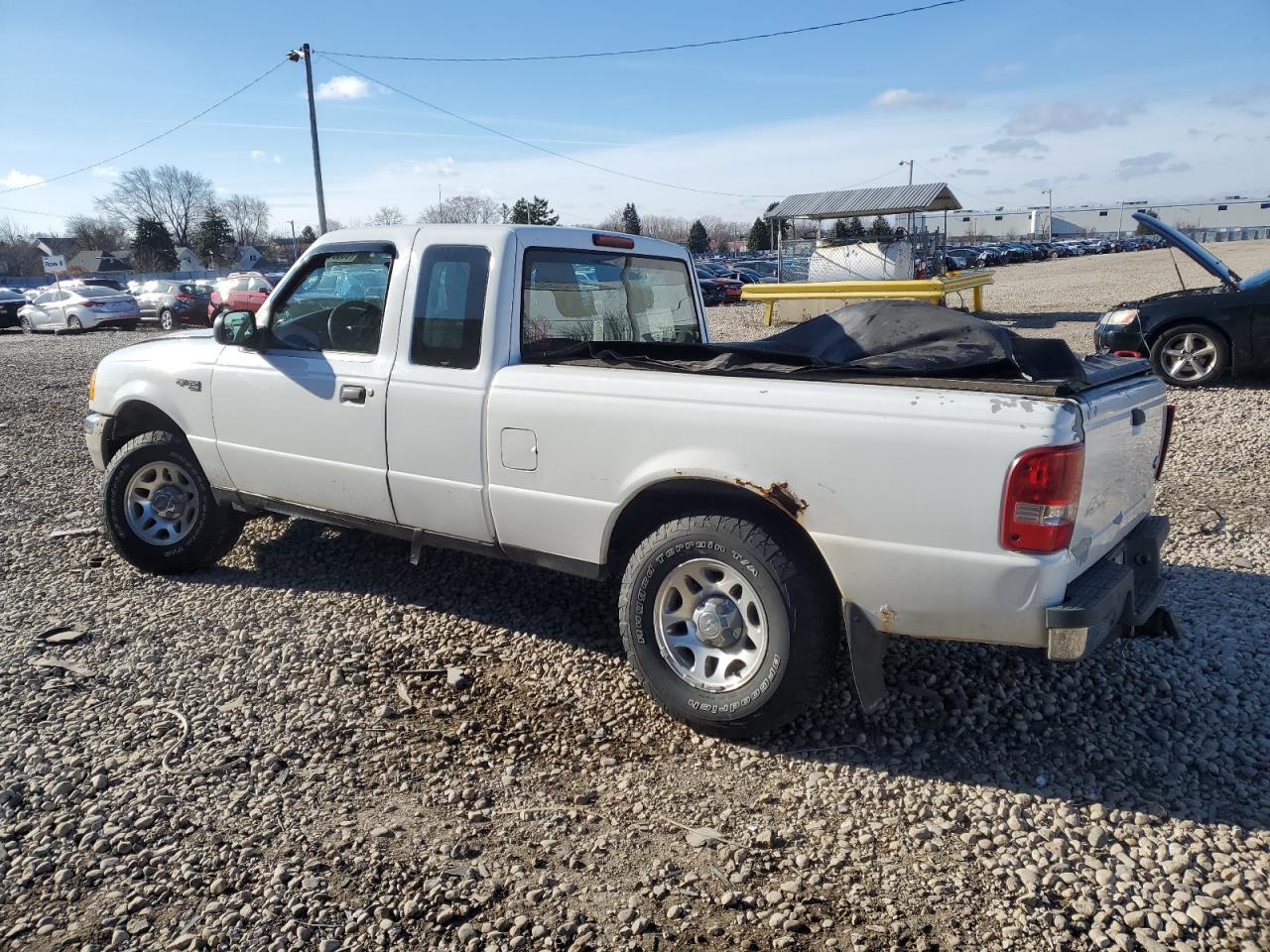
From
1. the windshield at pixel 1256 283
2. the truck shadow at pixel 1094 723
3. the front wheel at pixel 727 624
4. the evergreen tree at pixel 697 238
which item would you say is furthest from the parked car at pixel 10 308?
the evergreen tree at pixel 697 238

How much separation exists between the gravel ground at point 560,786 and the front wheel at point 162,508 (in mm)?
237

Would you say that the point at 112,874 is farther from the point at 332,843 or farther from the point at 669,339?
the point at 669,339

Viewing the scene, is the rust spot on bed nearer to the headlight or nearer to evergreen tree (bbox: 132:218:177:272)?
Result: the headlight

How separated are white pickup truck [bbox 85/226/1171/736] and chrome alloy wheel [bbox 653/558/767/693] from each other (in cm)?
1

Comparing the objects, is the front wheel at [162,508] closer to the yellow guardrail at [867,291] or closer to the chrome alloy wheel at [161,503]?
the chrome alloy wheel at [161,503]

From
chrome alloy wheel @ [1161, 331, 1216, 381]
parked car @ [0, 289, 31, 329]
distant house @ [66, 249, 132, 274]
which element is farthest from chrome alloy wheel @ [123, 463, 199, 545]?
distant house @ [66, 249, 132, 274]

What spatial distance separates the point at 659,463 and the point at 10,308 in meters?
32.1

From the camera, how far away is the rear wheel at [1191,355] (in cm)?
988

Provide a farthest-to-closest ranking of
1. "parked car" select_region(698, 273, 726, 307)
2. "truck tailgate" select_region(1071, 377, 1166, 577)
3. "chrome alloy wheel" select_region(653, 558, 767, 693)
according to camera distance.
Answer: "parked car" select_region(698, 273, 726, 307), "chrome alloy wheel" select_region(653, 558, 767, 693), "truck tailgate" select_region(1071, 377, 1166, 577)

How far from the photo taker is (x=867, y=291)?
58.3 feet

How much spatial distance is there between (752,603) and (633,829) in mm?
922

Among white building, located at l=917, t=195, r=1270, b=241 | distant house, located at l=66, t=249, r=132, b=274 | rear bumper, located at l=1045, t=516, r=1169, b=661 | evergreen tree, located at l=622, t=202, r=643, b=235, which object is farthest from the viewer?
white building, located at l=917, t=195, r=1270, b=241

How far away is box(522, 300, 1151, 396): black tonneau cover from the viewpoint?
3262 mm

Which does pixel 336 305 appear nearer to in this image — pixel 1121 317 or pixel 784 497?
pixel 784 497
